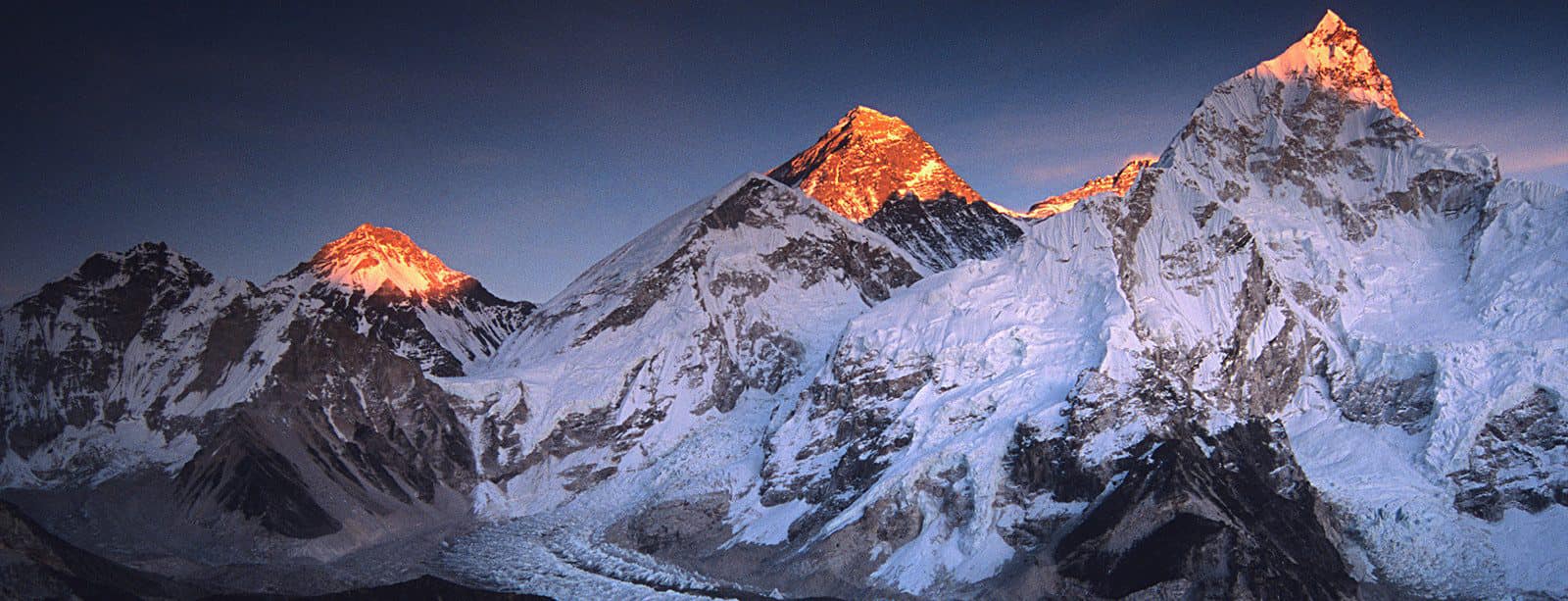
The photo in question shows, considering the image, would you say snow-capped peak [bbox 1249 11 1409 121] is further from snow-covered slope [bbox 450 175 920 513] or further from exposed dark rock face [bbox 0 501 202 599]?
exposed dark rock face [bbox 0 501 202 599]

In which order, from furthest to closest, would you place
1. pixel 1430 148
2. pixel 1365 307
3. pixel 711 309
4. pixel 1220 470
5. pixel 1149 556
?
pixel 711 309 < pixel 1430 148 < pixel 1365 307 < pixel 1220 470 < pixel 1149 556

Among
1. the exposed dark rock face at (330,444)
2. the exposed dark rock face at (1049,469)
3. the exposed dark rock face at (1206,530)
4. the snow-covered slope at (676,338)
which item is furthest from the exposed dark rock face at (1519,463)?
the exposed dark rock face at (330,444)

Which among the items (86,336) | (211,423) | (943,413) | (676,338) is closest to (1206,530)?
(943,413)

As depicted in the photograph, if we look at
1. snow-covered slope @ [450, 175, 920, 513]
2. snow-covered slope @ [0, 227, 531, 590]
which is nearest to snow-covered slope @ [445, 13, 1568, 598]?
snow-covered slope @ [450, 175, 920, 513]

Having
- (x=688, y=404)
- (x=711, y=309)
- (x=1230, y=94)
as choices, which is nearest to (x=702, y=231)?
(x=711, y=309)

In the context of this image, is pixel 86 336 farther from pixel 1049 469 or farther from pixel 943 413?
pixel 1049 469

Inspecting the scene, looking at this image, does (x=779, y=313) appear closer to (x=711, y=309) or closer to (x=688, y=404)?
(x=711, y=309)
